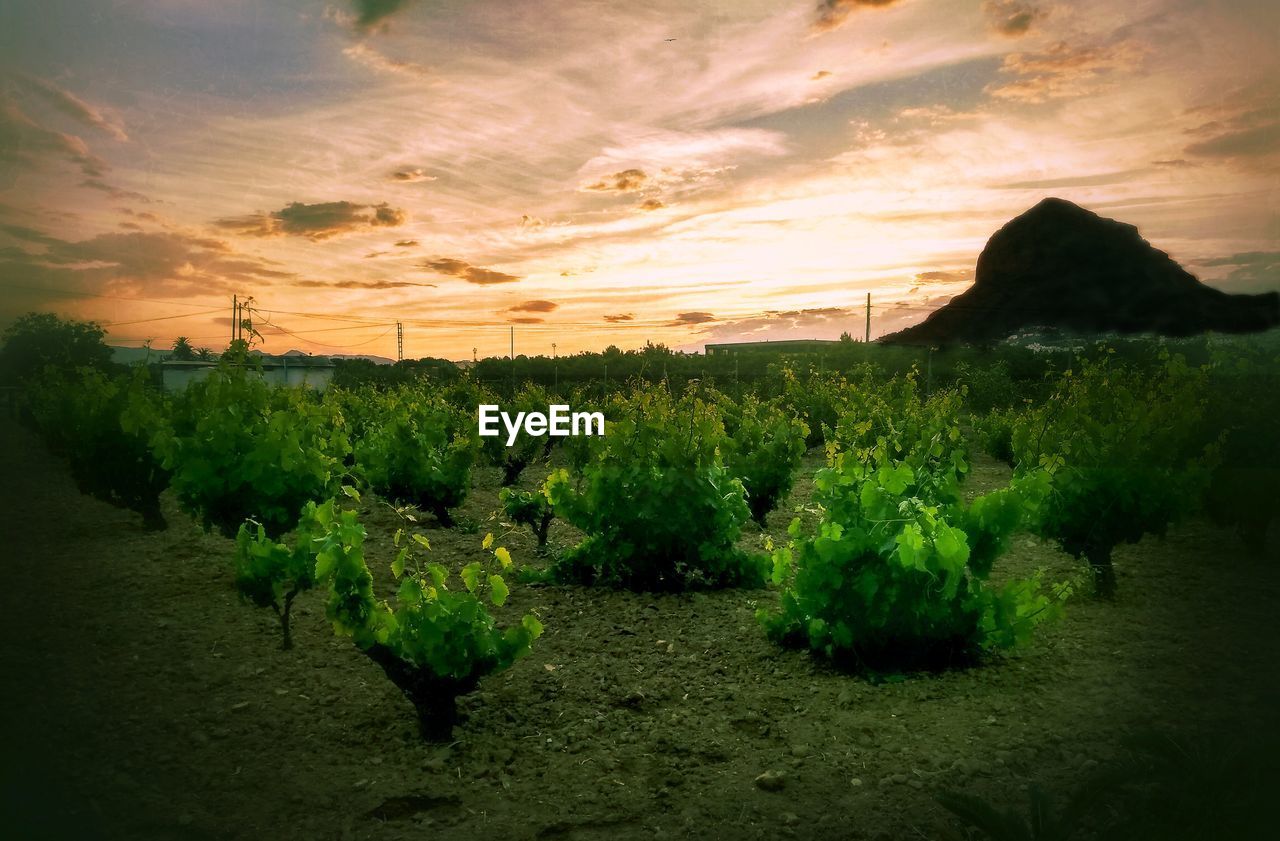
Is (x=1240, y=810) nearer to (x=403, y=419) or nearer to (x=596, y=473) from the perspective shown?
(x=596, y=473)

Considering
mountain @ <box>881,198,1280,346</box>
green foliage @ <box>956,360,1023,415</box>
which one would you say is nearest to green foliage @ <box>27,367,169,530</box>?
mountain @ <box>881,198,1280,346</box>

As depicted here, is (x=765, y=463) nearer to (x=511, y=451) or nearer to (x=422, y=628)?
(x=511, y=451)

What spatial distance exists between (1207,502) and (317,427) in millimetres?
6954

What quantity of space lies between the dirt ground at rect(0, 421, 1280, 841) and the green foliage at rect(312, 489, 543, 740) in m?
0.22

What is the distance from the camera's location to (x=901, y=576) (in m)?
3.49

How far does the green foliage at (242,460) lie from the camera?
17.5 feet

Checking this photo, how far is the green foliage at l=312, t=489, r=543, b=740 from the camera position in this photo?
2924 millimetres

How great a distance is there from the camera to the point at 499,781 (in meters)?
2.85

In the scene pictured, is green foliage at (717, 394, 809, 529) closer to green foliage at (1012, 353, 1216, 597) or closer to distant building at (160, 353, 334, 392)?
green foliage at (1012, 353, 1216, 597)

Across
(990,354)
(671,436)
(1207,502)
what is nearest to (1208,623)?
(1207,502)

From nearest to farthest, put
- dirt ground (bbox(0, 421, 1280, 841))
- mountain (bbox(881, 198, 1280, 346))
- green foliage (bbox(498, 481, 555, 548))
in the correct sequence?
1. dirt ground (bbox(0, 421, 1280, 841))
2. mountain (bbox(881, 198, 1280, 346))
3. green foliage (bbox(498, 481, 555, 548))

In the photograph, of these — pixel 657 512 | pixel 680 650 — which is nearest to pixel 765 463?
pixel 657 512

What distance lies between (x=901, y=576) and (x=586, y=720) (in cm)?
148

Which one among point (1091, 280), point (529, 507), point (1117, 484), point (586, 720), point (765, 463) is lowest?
point (586, 720)
